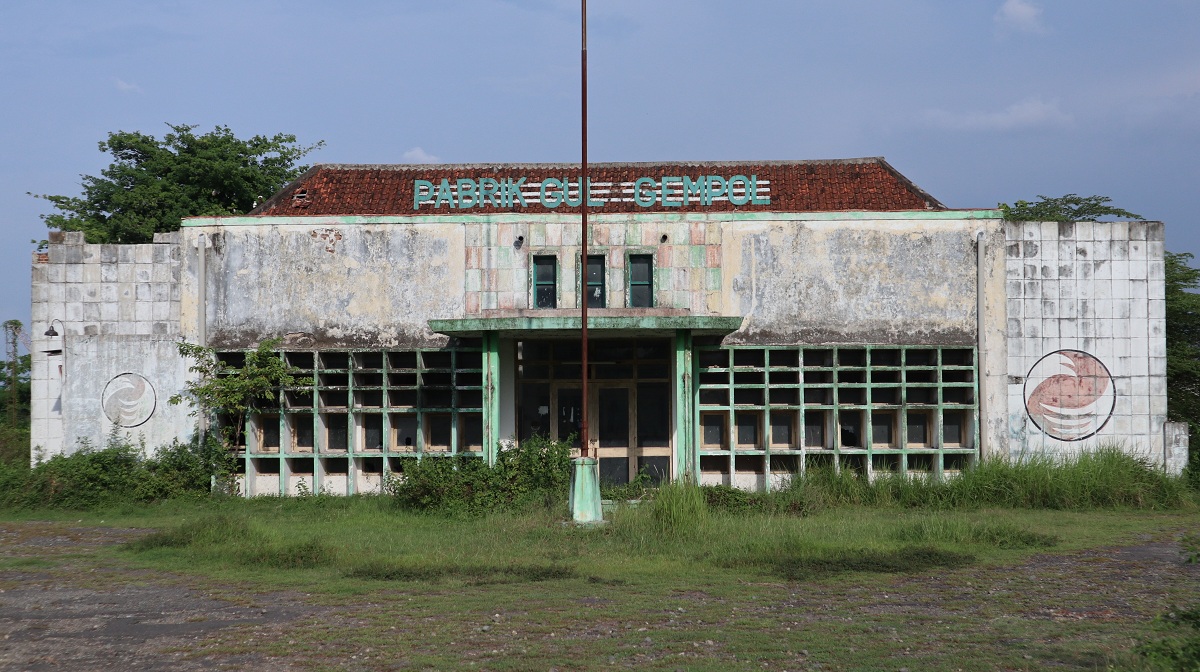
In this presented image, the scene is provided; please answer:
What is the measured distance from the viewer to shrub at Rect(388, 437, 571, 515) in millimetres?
15516

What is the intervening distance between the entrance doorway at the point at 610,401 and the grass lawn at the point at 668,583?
3.88 m

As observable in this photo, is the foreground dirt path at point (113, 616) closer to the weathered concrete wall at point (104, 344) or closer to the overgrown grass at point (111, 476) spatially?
the overgrown grass at point (111, 476)

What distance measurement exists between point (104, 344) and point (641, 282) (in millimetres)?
9707

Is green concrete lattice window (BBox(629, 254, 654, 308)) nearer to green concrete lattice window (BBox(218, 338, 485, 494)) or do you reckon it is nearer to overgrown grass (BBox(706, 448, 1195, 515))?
green concrete lattice window (BBox(218, 338, 485, 494))

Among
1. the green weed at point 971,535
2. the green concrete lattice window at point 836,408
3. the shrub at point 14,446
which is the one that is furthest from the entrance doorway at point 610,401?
the shrub at point 14,446

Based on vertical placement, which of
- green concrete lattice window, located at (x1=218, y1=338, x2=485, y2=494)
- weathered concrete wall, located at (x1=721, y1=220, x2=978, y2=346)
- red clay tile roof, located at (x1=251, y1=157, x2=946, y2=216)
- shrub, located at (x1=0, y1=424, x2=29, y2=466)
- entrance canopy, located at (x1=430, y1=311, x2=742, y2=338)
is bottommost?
shrub, located at (x1=0, y1=424, x2=29, y2=466)

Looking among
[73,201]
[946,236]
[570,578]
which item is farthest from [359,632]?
[73,201]

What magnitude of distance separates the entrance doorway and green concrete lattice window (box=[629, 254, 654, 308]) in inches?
28.7

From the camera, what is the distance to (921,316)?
60.8ft

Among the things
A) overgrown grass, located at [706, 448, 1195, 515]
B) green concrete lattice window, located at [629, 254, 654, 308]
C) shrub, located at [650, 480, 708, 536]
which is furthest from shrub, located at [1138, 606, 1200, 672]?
green concrete lattice window, located at [629, 254, 654, 308]

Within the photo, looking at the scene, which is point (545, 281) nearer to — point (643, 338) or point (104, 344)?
point (643, 338)

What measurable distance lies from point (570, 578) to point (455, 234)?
954cm

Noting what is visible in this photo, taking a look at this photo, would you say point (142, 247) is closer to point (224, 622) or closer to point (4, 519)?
point (4, 519)

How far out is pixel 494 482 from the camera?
1577cm
